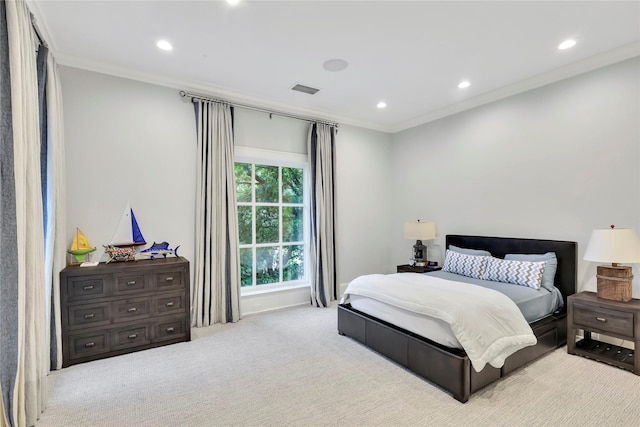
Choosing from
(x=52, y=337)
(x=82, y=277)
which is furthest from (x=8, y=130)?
(x=52, y=337)

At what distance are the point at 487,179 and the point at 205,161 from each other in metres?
3.67

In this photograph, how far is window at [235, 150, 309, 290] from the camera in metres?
4.37

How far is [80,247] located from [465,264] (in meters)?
4.27

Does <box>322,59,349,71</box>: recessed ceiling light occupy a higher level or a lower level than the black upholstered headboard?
higher

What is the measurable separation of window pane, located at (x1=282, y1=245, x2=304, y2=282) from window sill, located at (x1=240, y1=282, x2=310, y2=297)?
0.42 ft

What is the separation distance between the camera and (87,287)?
284 centimetres

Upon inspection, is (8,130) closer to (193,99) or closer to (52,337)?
(52,337)

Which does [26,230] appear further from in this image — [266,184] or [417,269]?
[417,269]

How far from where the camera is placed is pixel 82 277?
2822mm

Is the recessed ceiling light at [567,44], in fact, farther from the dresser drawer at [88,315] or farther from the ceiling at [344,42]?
the dresser drawer at [88,315]

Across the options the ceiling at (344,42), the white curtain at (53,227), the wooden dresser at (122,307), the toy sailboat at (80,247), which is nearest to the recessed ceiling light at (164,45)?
the ceiling at (344,42)

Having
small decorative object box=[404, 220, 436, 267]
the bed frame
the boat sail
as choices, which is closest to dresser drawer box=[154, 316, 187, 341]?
the boat sail

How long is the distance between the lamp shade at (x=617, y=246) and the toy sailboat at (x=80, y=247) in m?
4.83

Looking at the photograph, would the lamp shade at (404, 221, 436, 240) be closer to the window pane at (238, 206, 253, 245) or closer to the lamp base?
the lamp base
